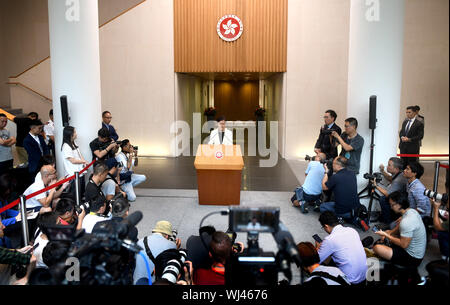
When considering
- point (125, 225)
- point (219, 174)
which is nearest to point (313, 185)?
point (219, 174)

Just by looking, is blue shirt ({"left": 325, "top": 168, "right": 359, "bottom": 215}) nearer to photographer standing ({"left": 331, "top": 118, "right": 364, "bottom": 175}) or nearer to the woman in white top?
photographer standing ({"left": 331, "top": 118, "right": 364, "bottom": 175})

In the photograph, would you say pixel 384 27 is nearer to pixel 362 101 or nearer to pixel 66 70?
pixel 362 101

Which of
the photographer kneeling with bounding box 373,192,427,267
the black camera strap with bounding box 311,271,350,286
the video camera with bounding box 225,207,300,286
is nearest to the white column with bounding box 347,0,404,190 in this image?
the photographer kneeling with bounding box 373,192,427,267

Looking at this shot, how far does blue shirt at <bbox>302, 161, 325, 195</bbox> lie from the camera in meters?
6.18

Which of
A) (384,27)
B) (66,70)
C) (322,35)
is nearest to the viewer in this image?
(384,27)

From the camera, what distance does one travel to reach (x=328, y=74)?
424 inches

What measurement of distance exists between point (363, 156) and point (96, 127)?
15.3 feet

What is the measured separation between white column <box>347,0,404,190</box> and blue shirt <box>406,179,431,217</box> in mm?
1311

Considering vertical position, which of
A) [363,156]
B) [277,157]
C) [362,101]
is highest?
[362,101]

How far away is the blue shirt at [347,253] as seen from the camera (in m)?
3.59

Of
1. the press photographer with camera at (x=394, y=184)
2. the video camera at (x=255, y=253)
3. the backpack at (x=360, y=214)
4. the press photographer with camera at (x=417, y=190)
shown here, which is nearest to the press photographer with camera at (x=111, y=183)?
the backpack at (x=360, y=214)

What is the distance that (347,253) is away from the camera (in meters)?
3.62

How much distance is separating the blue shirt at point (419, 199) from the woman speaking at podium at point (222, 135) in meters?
3.60
